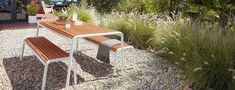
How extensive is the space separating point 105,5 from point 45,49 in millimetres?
6668

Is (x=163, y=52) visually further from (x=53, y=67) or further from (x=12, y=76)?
(x=12, y=76)

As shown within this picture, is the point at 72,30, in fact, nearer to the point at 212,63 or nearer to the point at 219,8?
the point at 212,63

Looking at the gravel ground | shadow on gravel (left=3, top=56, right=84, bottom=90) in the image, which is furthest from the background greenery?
shadow on gravel (left=3, top=56, right=84, bottom=90)

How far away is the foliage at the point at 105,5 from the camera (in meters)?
10.5

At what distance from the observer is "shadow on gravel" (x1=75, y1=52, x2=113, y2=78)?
15.1 feet

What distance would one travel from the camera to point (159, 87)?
4086 mm

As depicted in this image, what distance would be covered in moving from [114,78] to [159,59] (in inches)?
56.0

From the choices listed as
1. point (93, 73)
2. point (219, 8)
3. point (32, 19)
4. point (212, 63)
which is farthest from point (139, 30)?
point (32, 19)

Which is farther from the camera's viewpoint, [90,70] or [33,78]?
[90,70]

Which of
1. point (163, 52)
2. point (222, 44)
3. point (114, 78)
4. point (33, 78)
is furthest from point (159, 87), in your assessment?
point (33, 78)

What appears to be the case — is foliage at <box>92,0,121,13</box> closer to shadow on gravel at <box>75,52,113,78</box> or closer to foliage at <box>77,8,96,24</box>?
foliage at <box>77,8,96,24</box>

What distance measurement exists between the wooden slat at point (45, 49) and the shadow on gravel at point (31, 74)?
42 cm

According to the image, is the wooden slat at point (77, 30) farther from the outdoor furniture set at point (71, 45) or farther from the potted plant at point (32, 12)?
the potted plant at point (32, 12)

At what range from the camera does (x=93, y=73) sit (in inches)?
181
